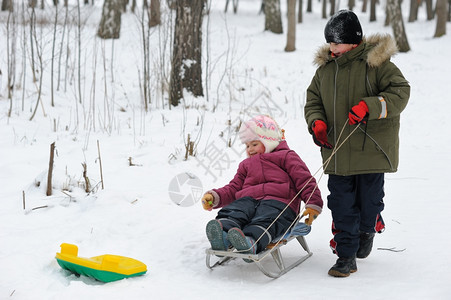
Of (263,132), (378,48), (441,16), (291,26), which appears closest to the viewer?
(378,48)

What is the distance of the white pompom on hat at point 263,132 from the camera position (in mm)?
3441

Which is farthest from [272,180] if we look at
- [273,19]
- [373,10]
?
[373,10]

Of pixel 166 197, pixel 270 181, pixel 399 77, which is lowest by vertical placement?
pixel 166 197

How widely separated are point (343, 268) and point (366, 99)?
3.29 ft

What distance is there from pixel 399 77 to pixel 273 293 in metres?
1.43

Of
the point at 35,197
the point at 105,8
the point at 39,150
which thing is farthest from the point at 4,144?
the point at 105,8

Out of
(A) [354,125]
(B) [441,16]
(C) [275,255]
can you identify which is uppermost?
(B) [441,16]

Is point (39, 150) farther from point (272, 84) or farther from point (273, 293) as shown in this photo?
point (272, 84)

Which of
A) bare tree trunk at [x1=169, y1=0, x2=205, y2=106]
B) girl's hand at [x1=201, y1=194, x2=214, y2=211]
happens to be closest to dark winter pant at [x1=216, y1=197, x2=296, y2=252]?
girl's hand at [x1=201, y1=194, x2=214, y2=211]

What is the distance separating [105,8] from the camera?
45.3 feet

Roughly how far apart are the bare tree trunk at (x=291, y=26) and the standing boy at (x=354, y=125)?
38.2 ft

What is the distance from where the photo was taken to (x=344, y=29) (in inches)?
114

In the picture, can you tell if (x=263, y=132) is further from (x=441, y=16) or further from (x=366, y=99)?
(x=441, y=16)

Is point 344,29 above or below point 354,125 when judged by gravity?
above
